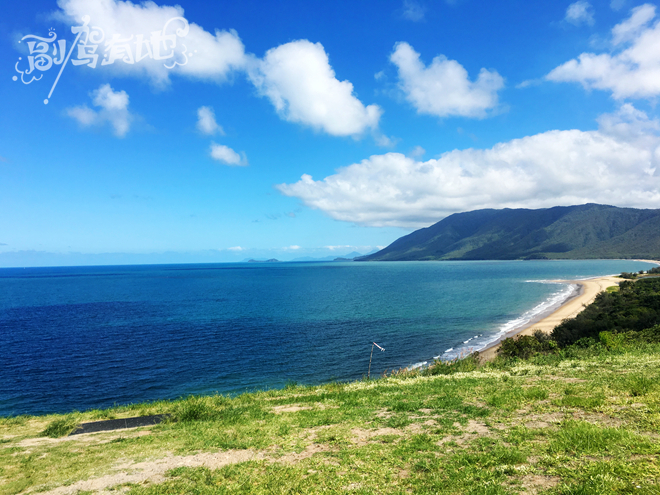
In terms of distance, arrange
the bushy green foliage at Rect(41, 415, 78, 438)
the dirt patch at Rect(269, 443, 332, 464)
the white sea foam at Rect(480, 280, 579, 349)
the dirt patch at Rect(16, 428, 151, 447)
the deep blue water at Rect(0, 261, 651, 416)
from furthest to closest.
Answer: the white sea foam at Rect(480, 280, 579, 349) → the deep blue water at Rect(0, 261, 651, 416) → the bushy green foliage at Rect(41, 415, 78, 438) → the dirt patch at Rect(16, 428, 151, 447) → the dirt patch at Rect(269, 443, 332, 464)

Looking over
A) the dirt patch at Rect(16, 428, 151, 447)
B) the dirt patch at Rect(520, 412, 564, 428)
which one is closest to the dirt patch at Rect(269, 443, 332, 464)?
the dirt patch at Rect(520, 412, 564, 428)

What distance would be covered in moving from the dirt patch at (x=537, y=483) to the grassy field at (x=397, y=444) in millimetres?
23

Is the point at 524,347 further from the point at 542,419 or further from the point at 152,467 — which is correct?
the point at 152,467

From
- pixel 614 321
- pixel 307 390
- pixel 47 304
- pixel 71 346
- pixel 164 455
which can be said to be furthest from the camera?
pixel 47 304

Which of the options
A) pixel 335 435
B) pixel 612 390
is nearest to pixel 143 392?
pixel 335 435

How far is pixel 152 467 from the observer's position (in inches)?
440

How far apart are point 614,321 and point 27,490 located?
52.1 meters

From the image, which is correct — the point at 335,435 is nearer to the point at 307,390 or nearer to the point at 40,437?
the point at 307,390

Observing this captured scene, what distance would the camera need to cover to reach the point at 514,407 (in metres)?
13.6

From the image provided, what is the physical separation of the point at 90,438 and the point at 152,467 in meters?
6.85

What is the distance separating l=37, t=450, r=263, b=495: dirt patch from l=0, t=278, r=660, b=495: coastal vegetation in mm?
54

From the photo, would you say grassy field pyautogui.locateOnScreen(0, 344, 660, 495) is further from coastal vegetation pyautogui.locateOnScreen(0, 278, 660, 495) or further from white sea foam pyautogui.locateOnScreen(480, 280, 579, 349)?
white sea foam pyautogui.locateOnScreen(480, 280, 579, 349)

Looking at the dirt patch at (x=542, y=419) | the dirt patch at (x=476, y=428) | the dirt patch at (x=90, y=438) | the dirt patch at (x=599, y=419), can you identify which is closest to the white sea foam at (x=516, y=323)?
the dirt patch at (x=542, y=419)

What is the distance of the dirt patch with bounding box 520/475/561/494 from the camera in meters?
7.81
